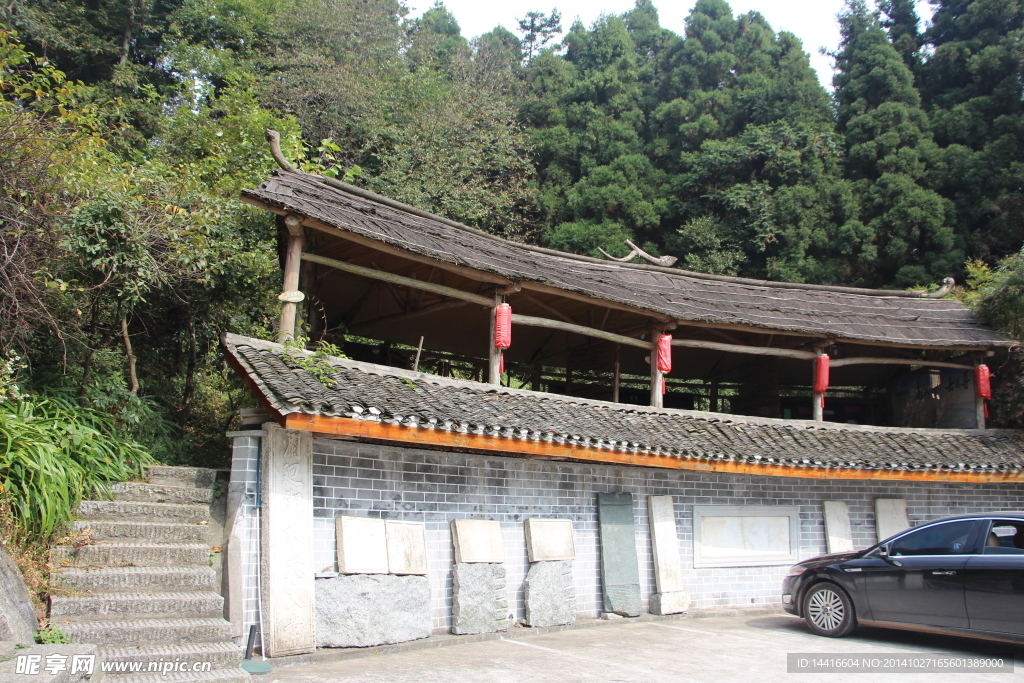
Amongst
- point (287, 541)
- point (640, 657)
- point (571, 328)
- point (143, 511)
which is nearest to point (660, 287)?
point (571, 328)

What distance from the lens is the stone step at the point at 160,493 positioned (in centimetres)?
759

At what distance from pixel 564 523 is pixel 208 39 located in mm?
21639

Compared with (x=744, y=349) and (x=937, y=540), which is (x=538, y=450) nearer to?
(x=937, y=540)

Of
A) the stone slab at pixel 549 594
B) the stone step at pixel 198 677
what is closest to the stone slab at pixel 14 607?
the stone step at pixel 198 677

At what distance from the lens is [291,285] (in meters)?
8.52

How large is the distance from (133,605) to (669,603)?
632 cm

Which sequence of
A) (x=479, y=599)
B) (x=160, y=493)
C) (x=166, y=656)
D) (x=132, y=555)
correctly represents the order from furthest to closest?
1. (x=479, y=599)
2. (x=160, y=493)
3. (x=132, y=555)
4. (x=166, y=656)

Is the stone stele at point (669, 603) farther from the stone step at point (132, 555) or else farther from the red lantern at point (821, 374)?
the stone step at point (132, 555)

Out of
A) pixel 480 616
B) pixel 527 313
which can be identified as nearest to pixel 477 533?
pixel 480 616

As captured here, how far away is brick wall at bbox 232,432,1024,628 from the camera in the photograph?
25.7 feet

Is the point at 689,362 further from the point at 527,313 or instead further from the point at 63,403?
the point at 63,403

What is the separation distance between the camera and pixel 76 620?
6.06 meters

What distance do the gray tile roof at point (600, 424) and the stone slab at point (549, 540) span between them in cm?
118

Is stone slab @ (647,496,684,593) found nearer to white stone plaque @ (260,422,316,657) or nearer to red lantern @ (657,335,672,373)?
red lantern @ (657,335,672,373)
